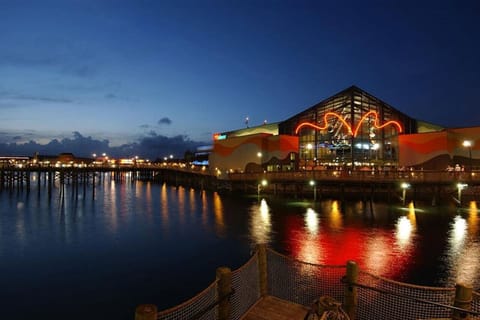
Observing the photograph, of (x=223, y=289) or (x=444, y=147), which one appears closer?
(x=223, y=289)

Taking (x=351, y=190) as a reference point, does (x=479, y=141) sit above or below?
above

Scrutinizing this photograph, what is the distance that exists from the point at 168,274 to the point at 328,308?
47.7ft

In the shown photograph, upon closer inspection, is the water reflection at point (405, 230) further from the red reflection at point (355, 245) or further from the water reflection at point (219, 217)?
the water reflection at point (219, 217)

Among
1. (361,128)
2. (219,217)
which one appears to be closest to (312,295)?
(219,217)

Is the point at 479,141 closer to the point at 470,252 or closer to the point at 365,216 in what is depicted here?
the point at 365,216

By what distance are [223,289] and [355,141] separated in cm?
5201

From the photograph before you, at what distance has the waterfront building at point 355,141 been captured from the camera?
48.5 metres

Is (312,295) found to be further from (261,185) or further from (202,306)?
(261,185)

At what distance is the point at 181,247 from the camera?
24.2 m

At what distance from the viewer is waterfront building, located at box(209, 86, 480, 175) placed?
48469mm

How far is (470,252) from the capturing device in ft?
71.5

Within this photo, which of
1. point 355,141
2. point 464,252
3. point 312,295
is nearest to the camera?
point 312,295

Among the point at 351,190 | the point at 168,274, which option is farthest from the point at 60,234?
the point at 351,190

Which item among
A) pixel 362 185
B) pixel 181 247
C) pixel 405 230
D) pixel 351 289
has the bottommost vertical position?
pixel 181 247
